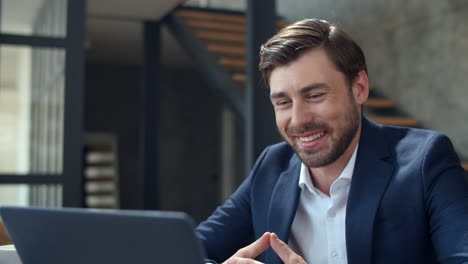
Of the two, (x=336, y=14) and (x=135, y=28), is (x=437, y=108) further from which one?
(x=135, y=28)

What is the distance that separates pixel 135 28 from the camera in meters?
6.73

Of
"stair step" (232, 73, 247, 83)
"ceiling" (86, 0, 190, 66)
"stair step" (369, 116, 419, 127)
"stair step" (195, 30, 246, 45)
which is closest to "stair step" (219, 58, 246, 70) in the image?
"stair step" (232, 73, 247, 83)

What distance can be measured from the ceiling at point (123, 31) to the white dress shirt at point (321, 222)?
3353 millimetres

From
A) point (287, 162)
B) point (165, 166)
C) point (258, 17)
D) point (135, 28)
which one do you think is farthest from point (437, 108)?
point (165, 166)

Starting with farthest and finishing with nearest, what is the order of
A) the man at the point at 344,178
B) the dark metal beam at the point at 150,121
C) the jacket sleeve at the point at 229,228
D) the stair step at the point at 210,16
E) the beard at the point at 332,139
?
the dark metal beam at the point at 150,121 < the stair step at the point at 210,16 < the jacket sleeve at the point at 229,228 < the beard at the point at 332,139 < the man at the point at 344,178

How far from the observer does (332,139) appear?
140 cm

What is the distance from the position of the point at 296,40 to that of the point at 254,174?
46 cm

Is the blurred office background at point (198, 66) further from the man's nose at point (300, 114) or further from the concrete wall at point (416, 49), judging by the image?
the man's nose at point (300, 114)

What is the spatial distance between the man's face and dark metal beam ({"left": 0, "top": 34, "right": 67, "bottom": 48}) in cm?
228

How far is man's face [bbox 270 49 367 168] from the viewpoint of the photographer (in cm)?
136

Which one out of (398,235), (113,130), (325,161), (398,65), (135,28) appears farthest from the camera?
(113,130)

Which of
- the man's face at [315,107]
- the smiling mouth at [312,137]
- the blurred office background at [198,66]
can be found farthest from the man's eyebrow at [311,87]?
the blurred office background at [198,66]

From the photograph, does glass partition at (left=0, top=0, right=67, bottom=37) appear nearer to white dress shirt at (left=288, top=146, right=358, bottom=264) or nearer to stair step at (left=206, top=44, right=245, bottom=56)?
stair step at (left=206, top=44, right=245, bottom=56)

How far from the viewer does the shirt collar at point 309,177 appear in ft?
4.68
